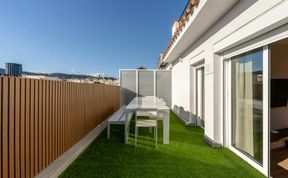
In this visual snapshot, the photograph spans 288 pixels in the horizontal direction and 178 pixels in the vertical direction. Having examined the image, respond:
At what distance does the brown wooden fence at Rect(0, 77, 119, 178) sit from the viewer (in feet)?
6.90

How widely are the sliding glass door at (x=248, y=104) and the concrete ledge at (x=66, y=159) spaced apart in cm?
319

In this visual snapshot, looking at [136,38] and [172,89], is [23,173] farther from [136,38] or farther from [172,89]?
[136,38]

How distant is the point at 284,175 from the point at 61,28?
22856 mm

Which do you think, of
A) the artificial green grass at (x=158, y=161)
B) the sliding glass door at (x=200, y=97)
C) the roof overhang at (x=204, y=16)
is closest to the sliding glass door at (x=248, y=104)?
the artificial green grass at (x=158, y=161)

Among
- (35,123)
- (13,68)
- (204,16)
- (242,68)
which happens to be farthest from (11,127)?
(13,68)

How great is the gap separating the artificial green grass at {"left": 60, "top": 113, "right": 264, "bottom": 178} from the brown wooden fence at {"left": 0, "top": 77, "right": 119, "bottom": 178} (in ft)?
1.69

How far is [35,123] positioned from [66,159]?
1008 mm

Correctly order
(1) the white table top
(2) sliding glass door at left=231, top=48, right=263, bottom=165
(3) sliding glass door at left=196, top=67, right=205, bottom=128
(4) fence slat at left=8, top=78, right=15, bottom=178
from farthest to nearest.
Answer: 1. (3) sliding glass door at left=196, top=67, right=205, bottom=128
2. (1) the white table top
3. (2) sliding glass door at left=231, top=48, right=263, bottom=165
4. (4) fence slat at left=8, top=78, right=15, bottom=178

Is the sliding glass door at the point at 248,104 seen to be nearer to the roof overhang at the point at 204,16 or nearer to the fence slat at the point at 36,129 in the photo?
the roof overhang at the point at 204,16

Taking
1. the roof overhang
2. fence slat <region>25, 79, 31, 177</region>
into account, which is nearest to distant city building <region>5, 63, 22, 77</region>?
fence slat <region>25, 79, 31, 177</region>

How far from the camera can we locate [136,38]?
23391mm

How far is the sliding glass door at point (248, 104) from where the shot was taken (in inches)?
122

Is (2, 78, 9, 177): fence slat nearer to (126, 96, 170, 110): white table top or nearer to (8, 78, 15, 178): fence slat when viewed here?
(8, 78, 15, 178): fence slat

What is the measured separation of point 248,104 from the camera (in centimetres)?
343
